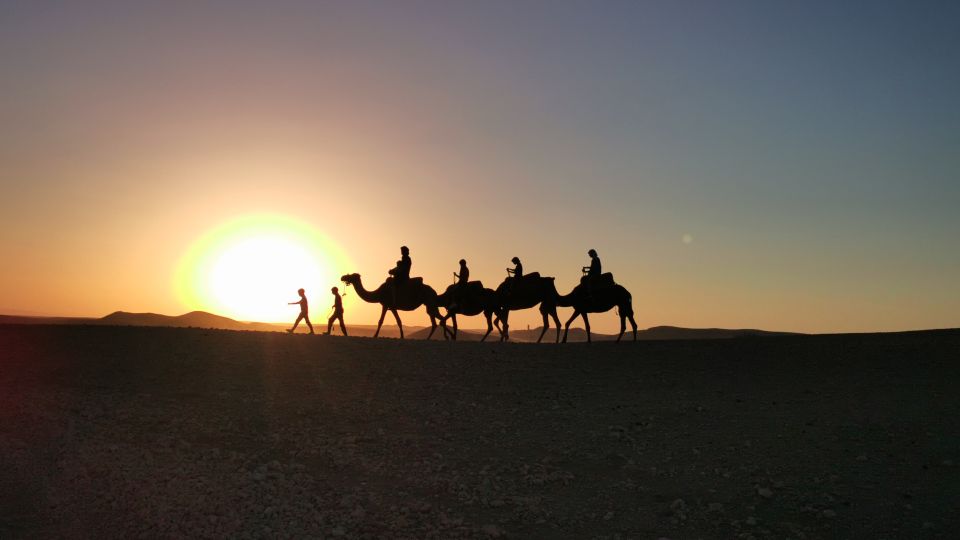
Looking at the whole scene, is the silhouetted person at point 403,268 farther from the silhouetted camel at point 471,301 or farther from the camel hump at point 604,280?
the camel hump at point 604,280

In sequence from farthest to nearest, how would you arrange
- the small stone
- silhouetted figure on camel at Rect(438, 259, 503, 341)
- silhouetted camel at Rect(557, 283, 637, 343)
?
silhouetted figure on camel at Rect(438, 259, 503, 341) → silhouetted camel at Rect(557, 283, 637, 343) → the small stone

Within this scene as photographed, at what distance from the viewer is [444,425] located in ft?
44.7

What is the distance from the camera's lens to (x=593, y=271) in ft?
77.6

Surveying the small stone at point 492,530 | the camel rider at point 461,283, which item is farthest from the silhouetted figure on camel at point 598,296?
the small stone at point 492,530

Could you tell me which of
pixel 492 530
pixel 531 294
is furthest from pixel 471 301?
pixel 492 530

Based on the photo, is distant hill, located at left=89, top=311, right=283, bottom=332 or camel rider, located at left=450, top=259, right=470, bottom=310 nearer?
camel rider, located at left=450, top=259, right=470, bottom=310

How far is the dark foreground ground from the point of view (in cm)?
1004

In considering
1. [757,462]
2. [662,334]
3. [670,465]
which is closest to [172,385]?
[670,465]

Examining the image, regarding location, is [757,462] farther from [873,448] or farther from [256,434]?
[256,434]

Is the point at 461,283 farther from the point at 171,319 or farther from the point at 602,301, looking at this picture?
the point at 171,319

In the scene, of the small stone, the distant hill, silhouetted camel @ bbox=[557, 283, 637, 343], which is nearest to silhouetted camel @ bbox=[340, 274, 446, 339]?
silhouetted camel @ bbox=[557, 283, 637, 343]

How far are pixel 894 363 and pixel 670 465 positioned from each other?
8.61 m

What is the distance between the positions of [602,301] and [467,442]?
11527 millimetres

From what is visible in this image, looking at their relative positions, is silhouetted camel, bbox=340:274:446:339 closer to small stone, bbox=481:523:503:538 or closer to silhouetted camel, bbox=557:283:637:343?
silhouetted camel, bbox=557:283:637:343
